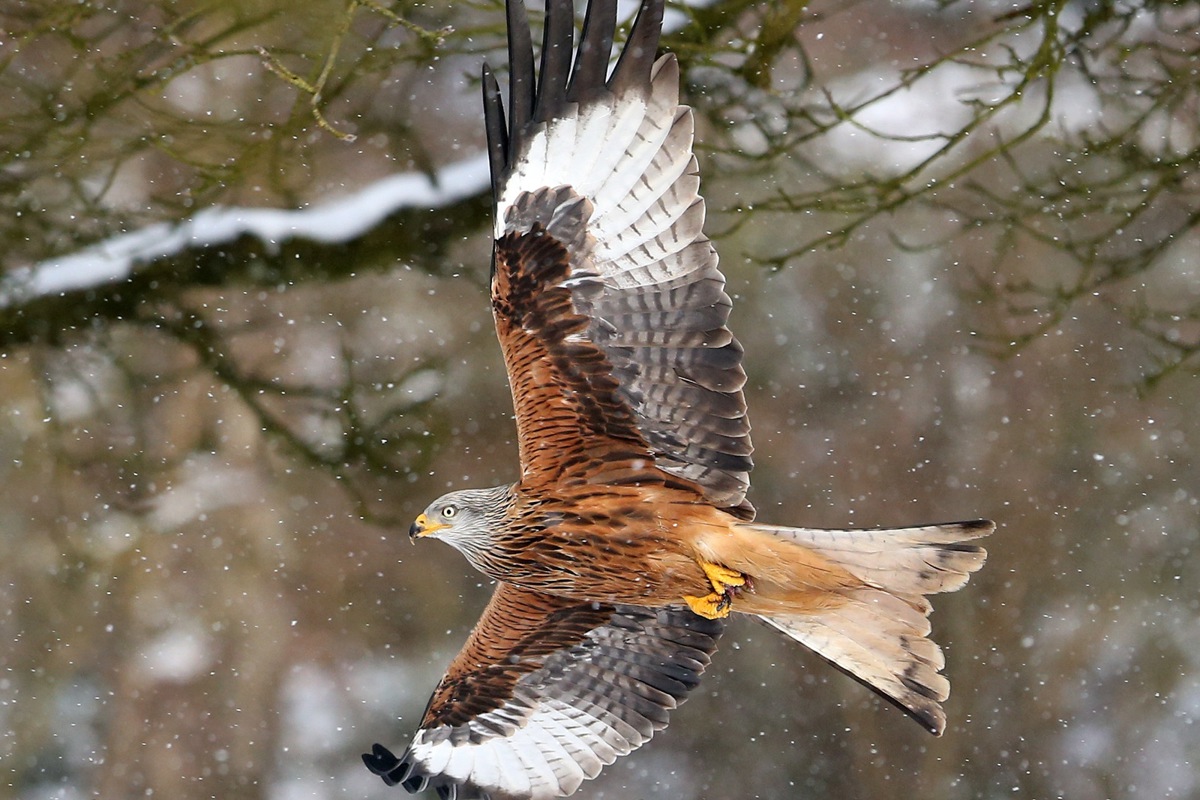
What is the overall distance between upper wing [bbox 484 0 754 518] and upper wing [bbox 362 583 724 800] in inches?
20.2

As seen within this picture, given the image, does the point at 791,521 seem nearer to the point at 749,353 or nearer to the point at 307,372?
the point at 749,353

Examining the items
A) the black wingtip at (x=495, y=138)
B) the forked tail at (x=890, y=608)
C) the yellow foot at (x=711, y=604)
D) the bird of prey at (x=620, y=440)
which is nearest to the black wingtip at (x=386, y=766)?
the bird of prey at (x=620, y=440)

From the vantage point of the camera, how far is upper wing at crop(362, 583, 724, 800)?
2338 millimetres

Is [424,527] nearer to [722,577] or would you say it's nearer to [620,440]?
[620,440]

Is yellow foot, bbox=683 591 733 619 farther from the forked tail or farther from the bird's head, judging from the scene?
the bird's head

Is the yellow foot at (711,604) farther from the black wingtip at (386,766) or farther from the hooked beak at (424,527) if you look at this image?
the black wingtip at (386,766)

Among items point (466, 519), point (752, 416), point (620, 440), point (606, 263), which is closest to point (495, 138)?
point (606, 263)

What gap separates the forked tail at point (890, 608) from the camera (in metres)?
2.02

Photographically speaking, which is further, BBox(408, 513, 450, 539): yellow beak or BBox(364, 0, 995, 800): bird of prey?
BBox(408, 513, 450, 539): yellow beak

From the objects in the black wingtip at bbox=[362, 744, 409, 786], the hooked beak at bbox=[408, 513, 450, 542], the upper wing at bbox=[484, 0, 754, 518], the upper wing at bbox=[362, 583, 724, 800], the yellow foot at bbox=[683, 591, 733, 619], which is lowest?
the black wingtip at bbox=[362, 744, 409, 786]

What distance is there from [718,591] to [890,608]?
0.35 m

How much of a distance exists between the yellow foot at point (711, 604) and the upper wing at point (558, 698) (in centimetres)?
29

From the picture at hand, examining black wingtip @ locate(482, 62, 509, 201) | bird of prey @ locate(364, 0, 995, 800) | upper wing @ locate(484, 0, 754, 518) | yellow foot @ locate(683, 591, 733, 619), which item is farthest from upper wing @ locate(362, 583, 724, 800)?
black wingtip @ locate(482, 62, 509, 201)

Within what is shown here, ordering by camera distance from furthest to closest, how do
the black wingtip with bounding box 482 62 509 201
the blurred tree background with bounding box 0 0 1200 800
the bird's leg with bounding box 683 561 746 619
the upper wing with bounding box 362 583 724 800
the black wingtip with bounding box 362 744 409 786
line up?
1. the blurred tree background with bounding box 0 0 1200 800
2. the upper wing with bounding box 362 583 724 800
3. the black wingtip with bounding box 362 744 409 786
4. the bird's leg with bounding box 683 561 746 619
5. the black wingtip with bounding box 482 62 509 201
